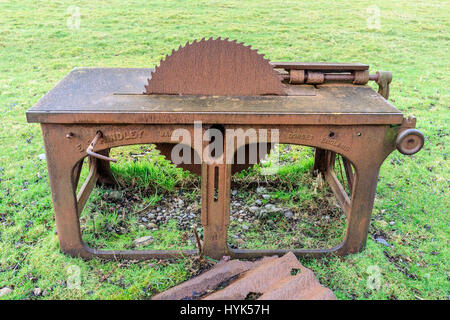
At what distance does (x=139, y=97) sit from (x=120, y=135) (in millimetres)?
340

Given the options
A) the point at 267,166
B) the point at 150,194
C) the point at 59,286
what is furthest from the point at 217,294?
the point at 267,166

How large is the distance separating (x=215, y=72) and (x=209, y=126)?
40 centimetres

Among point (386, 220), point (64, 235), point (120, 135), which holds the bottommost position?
point (386, 220)

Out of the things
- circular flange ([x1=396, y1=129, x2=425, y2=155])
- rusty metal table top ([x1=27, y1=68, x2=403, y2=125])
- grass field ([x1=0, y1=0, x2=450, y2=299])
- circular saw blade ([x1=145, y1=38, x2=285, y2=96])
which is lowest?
grass field ([x1=0, y1=0, x2=450, y2=299])

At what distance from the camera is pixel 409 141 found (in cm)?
251

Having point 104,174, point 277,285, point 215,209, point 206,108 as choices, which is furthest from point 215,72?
point 104,174

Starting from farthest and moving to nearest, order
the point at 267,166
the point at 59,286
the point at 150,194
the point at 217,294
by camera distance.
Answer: the point at 267,166 < the point at 150,194 < the point at 59,286 < the point at 217,294

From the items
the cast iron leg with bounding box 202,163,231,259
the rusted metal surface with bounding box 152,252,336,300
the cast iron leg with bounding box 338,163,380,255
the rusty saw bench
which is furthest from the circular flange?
the cast iron leg with bounding box 202,163,231,259

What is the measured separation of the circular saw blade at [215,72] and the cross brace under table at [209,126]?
0.22ft

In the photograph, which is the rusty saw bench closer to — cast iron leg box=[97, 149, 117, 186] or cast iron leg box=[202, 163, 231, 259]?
cast iron leg box=[202, 163, 231, 259]

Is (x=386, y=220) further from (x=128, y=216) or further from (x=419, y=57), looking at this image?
(x=419, y=57)

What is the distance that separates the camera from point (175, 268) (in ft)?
9.06

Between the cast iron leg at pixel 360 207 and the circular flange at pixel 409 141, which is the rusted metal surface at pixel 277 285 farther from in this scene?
the circular flange at pixel 409 141

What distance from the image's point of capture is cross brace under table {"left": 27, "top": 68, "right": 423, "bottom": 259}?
7.83ft
